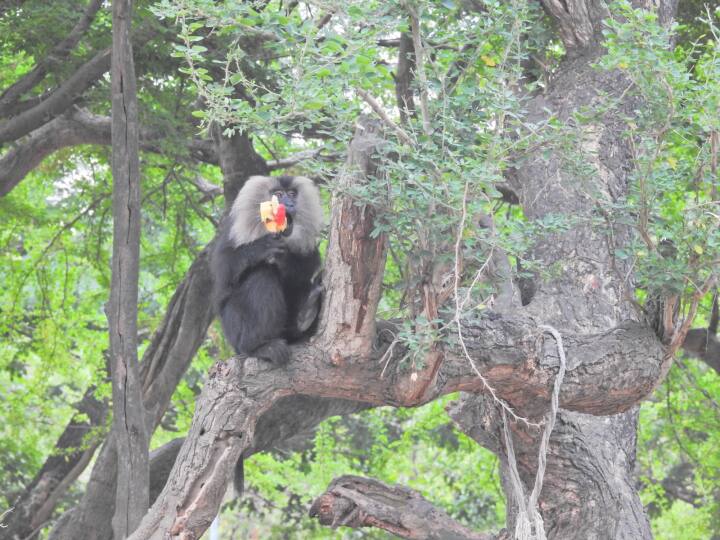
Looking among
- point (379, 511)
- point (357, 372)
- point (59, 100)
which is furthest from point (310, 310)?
point (59, 100)

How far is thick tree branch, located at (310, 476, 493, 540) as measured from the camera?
416 centimetres

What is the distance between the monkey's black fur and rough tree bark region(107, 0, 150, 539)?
56cm

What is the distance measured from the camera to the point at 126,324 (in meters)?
4.72

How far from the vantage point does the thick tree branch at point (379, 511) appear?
4164mm

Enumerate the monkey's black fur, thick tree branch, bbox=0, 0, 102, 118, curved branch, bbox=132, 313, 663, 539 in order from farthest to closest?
1. thick tree branch, bbox=0, 0, 102, 118
2. the monkey's black fur
3. curved branch, bbox=132, 313, 663, 539

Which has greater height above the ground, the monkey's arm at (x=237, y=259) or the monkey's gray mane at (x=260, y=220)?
the monkey's gray mane at (x=260, y=220)

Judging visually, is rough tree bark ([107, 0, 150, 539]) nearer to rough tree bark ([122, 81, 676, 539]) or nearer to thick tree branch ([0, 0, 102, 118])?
thick tree branch ([0, 0, 102, 118])

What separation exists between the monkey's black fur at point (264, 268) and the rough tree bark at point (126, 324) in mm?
563

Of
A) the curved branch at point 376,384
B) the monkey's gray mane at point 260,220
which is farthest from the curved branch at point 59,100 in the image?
the curved branch at point 376,384

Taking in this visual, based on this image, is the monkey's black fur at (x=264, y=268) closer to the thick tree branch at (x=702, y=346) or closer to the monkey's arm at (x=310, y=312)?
the monkey's arm at (x=310, y=312)

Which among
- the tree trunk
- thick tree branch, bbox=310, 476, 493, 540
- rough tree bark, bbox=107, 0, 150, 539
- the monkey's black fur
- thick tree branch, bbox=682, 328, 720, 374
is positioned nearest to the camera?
the monkey's black fur

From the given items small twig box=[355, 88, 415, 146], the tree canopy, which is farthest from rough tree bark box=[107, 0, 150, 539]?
small twig box=[355, 88, 415, 146]

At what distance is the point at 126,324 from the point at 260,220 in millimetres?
1040

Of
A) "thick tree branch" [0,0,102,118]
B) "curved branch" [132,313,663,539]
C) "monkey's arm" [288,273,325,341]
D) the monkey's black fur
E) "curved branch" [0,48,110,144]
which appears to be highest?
"thick tree branch" [0,0,102,118]
